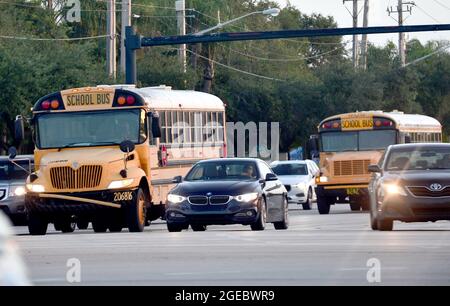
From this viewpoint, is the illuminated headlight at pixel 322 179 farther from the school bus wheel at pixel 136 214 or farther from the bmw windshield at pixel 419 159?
the bmw windshield at pixel 419 159

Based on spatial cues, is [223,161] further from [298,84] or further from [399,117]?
[298,84]

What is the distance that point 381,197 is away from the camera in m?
25.6

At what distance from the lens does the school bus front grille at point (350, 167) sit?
4162 cm

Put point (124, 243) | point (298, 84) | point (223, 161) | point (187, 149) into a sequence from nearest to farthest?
point (124, 243), point (223, 161), point (187, 149), point (298, 84)

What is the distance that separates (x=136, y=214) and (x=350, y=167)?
1363 centimetres

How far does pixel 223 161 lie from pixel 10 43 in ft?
98.5

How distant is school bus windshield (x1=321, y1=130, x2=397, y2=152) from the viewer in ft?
139

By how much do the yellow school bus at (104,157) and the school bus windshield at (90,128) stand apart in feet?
0.07

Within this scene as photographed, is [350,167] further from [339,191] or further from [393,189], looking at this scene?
[393,189]

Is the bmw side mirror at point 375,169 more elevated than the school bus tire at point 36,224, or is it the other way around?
the bmw side mirror at point 375,169

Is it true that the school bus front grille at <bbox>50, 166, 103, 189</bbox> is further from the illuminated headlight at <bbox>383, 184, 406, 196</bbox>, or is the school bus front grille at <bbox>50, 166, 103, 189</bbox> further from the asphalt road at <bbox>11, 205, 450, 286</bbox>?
the illuminated headlight at <bbox>383, 184, 406, 196</bbox>

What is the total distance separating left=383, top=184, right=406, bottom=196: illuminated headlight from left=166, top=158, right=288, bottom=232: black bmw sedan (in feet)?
9.41

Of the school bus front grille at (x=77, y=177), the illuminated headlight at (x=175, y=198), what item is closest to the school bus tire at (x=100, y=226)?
the school bus front grille at (x=77, y=177)

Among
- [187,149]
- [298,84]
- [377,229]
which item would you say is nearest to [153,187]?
[187,149]
